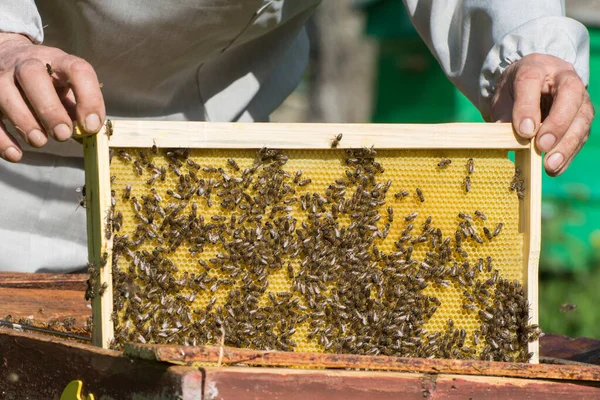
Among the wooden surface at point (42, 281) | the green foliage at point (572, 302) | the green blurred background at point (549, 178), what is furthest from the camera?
the green blurred background at point (549, 178)

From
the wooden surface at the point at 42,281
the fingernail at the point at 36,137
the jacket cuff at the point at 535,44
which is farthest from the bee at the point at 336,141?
the wooden surface at the point at 42,281

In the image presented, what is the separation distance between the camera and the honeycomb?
106 inches

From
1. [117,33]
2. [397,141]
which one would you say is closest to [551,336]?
[397,141]

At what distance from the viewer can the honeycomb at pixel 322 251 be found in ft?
8.86

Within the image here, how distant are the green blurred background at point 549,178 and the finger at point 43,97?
20.1 ft

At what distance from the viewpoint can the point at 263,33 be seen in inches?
162

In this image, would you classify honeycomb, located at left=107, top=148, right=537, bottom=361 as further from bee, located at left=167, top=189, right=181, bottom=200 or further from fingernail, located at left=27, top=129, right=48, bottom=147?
fingernail, located at left=27, top=129, right=48, bottom=147

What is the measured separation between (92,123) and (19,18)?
618 mm

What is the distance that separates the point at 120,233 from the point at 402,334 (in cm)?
113

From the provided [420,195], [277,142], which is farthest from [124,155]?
[420,195]

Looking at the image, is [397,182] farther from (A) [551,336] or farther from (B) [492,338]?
(A) [551,336]

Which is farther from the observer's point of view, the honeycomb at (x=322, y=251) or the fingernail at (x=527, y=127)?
the fingernail at (x=527, y=127)

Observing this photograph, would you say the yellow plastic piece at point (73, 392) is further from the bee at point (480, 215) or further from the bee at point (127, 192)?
the bee at point (480, 215)

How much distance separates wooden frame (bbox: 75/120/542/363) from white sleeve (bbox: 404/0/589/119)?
0.50 m
